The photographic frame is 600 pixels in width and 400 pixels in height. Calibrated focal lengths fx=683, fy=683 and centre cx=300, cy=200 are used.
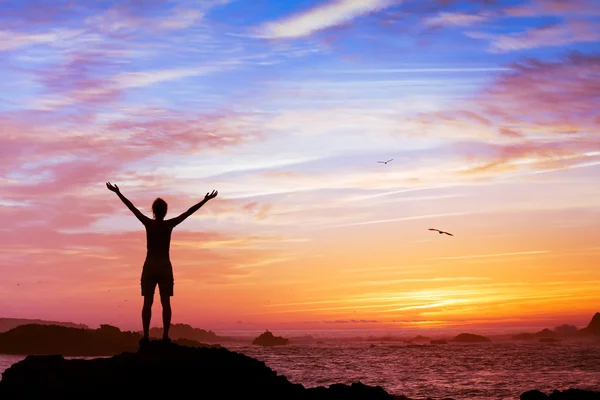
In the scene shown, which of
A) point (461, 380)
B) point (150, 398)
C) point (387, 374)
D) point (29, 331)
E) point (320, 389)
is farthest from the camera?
point (29, 331)

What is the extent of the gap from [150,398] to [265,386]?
2.95m

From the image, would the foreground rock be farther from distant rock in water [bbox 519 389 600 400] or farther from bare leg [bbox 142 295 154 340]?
distant rock in water [bbox 519 389 600 400]

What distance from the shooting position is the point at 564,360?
71.9m

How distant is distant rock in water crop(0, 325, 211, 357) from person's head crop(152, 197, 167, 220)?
6791 cm

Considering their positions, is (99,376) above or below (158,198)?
below

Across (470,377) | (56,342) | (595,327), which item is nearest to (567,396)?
(470,377)

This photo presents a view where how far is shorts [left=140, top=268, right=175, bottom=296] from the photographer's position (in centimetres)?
1480

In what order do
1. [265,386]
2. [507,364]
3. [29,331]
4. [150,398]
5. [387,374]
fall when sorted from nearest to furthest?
[150,398], [265,386], [387,374], [507,364], [29,331]

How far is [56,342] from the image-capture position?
78.5 m

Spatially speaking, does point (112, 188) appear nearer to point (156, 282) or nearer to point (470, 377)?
point (156, 282)

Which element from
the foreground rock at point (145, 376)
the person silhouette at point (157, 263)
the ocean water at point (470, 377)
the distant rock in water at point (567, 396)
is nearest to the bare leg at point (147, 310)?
the person silhouette at point (157, 263)

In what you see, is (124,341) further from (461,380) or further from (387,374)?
(461,380)

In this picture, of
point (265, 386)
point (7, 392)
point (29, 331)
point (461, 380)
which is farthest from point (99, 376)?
point (29, 331)

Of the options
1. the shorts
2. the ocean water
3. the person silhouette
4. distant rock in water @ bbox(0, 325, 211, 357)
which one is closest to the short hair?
the person silhouette
